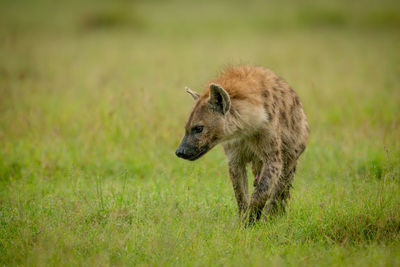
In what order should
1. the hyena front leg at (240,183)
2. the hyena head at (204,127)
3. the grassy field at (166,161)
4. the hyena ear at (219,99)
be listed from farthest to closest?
the hyena front leg at (240,183) → the hyena head at (204,127) → the hyena ear at (219,99) → the grassy field at (166,161)

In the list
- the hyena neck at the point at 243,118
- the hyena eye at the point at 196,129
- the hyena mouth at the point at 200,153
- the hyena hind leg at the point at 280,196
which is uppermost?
the hyena neck at the point at 243,118

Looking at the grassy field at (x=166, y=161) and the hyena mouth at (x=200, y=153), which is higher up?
the hyena mouth at (x=200, y=153)

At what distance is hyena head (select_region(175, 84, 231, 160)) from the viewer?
402cm

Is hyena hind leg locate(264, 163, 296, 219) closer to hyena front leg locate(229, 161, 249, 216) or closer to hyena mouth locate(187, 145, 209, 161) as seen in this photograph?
hyena front leg locate(229, 161, 249, 216)

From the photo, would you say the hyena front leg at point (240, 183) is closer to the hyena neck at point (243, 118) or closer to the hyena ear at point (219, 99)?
the hyena neck at point (243, 118)

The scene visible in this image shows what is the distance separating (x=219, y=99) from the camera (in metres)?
4.00

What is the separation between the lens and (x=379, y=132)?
6.46 m

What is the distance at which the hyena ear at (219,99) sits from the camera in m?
3.91

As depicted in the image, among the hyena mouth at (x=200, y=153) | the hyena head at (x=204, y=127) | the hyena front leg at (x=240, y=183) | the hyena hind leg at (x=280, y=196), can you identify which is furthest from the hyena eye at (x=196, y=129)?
the hyena hind leg at (x=280, y=196)

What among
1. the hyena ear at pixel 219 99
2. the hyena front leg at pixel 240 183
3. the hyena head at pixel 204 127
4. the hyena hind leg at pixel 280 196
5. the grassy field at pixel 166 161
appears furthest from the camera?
the hyena hind leg at pixel 280 196

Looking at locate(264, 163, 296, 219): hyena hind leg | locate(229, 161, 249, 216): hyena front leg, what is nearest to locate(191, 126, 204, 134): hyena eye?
locate(229, 161, 249, 216): hyena front leg

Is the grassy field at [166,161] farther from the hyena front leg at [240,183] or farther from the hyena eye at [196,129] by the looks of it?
the hyena eye at [196,129]

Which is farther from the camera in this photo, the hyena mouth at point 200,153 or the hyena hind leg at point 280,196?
the hyena hind leg at point 280,196

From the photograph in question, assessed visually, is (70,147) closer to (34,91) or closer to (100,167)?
(100,167)
